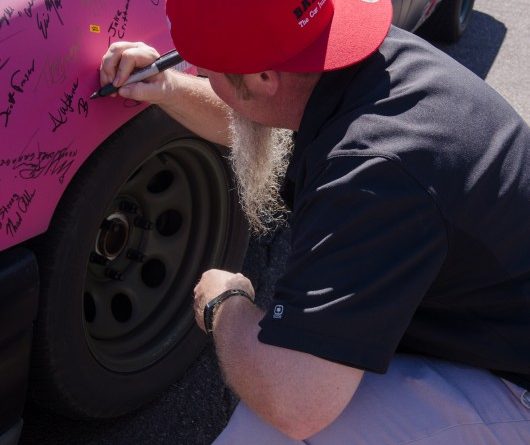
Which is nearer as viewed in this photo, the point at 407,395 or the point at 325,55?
the point at 325,55

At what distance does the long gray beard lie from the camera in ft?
6.01

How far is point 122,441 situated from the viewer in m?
2.43

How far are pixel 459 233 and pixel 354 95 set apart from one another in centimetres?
33

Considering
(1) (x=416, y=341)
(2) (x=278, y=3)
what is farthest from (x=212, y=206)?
(2) (x=278, y=3)

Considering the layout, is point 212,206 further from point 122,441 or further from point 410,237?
point 410,237

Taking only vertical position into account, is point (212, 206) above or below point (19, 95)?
below

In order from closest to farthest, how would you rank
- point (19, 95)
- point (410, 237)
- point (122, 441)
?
1. point (410, 237)
2. point (19, 95)
3. point (122, 441)
